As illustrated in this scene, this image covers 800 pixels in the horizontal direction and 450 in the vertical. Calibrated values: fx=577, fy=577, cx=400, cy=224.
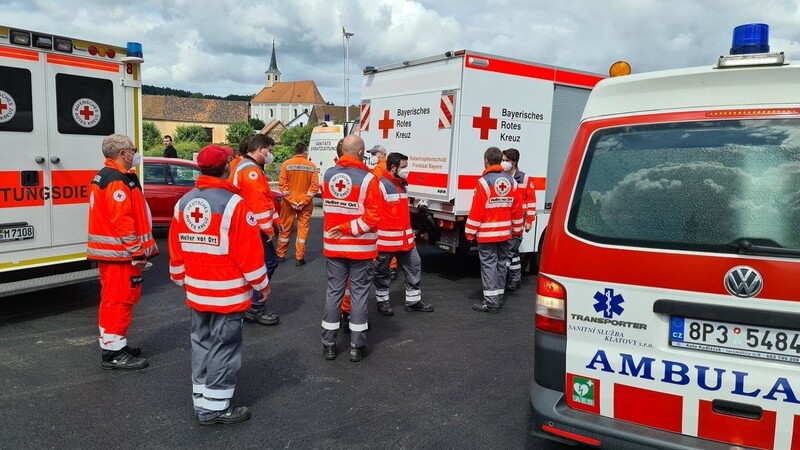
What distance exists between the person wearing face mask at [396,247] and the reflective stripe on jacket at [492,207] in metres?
0.70

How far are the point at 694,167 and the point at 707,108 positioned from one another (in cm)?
26

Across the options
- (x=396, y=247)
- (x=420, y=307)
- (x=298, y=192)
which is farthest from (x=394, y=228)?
(x=298, y=192)

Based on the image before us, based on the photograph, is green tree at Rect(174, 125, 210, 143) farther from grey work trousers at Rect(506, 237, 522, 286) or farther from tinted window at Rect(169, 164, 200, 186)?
grey work trousers at Rect(506, 237, 522, 286)

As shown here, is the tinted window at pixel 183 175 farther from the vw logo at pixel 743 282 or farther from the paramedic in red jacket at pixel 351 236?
the vw logo at pixel 743 282

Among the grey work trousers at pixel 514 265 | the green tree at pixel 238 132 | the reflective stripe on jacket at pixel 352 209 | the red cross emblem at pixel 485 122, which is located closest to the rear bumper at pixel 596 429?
the reflective stripe on jacket at pixel 352 209

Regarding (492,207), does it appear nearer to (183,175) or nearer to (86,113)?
(86,113)

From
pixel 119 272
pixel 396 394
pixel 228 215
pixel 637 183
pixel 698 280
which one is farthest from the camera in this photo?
pixel 119 272

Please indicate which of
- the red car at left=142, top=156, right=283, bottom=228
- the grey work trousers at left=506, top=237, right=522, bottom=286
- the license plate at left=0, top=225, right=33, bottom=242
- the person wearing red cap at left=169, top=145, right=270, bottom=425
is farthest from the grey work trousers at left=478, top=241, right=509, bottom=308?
the red car at left=142, top=156, right=283, bottom=228

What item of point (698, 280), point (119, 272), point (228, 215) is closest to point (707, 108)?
point (698, 280)

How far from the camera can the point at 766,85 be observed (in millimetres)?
2414

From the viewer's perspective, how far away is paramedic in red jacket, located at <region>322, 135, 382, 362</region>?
4598 millimetres

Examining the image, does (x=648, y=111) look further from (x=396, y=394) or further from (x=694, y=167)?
(x=396, y=394)

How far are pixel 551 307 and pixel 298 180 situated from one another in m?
6.63

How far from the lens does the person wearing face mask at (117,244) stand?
4.35 metres
